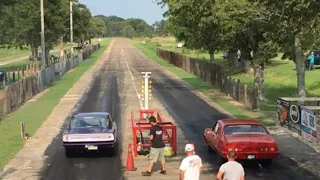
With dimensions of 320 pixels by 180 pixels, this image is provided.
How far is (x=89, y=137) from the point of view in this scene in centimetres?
1750

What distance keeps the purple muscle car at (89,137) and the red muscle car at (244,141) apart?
3.37 m

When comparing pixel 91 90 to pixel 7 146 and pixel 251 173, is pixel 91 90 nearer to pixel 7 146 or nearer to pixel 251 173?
pixel 7 146

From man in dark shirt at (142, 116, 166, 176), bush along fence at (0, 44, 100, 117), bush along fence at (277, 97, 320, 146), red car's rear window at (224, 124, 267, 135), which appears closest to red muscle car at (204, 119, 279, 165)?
red car's rear window at (224, 124, 267, 135)

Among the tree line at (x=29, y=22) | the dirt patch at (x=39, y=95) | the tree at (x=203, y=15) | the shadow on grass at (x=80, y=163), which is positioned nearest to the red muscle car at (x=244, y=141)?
the shadow on grass at (x=80, y=163)

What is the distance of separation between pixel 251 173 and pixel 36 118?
14534mm

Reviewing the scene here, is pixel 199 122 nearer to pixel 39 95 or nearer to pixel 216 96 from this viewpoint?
pixel 216 96

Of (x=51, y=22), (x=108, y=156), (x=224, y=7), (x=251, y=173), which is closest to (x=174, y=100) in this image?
(x=224, y=7)

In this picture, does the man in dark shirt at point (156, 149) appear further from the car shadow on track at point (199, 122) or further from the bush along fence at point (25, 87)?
the bush along fence at point (25, 87)

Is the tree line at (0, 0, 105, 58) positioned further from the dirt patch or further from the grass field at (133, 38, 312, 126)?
the dirt patch

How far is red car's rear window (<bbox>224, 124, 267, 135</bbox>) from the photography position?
17.1 m

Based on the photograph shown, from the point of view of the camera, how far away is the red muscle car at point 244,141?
16000mm

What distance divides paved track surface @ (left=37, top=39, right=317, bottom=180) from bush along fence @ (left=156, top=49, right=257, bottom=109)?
7.41 feet

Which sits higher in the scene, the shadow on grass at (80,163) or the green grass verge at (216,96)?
the green grass verge at (216,96)

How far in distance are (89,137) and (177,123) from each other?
29.6 feet
